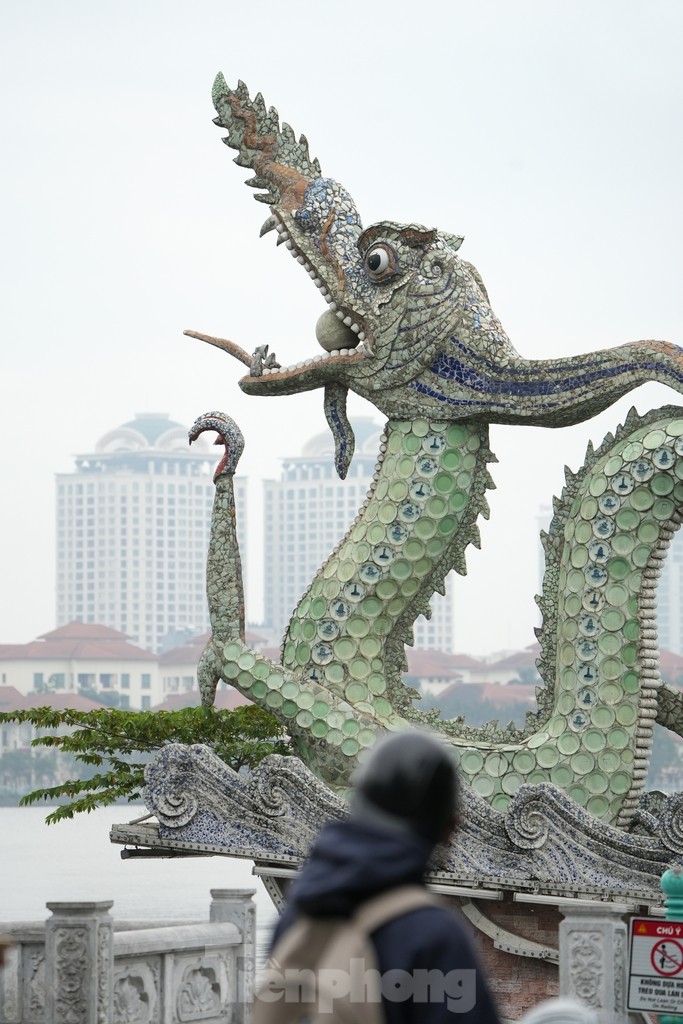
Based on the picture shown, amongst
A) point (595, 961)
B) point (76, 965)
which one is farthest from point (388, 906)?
point (76, 965)

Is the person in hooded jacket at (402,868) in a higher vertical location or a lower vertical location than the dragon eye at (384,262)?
lower

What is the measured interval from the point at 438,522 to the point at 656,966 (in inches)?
179

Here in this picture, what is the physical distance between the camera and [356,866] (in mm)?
2598

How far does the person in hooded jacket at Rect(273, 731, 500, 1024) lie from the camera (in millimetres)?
2582

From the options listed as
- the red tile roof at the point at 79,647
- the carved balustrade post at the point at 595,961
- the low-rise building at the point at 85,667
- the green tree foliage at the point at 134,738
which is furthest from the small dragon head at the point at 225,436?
the red tile roof at the point at 79,647

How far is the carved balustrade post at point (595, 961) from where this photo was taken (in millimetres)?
8359

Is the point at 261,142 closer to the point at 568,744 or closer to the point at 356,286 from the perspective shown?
the point at 356,286

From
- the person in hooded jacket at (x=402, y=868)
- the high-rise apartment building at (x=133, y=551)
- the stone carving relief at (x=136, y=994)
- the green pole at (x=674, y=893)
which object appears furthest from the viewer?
the high-rise apartment building at (x=133, y=551)

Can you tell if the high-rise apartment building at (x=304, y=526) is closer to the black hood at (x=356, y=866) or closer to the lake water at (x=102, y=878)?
the lake water at (x=102, y=878)

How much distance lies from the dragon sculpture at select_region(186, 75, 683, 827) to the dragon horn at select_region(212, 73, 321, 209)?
15 millimetres

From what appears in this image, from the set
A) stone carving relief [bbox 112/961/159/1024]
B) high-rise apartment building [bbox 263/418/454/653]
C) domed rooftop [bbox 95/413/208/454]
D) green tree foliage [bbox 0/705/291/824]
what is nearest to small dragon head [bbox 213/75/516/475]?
green tree foliage [bbox 0/705/291/824]

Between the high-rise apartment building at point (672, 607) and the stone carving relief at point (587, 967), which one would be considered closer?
the stone carving relief at point (587, 967)

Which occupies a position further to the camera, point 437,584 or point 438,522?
point 437,584

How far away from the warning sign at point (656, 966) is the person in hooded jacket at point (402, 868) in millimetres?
4392
